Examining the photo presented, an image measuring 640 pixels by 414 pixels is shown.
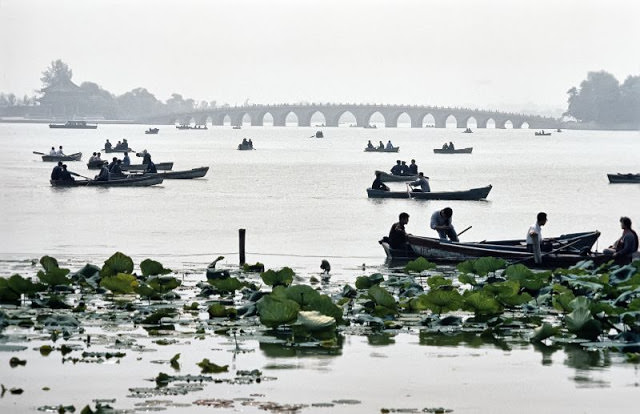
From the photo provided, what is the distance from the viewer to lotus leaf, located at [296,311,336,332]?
50.0 feet

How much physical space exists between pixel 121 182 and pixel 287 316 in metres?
41.5

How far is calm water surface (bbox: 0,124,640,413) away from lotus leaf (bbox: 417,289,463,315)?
0.90 m

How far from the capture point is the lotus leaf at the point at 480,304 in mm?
16391

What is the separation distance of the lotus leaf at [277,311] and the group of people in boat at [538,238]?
8073mm

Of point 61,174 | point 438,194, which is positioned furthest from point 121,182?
point 438,194

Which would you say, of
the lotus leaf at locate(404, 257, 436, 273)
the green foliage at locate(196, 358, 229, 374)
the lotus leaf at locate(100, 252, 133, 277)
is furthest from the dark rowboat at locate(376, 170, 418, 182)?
the green foliage at locate(196, 358, 229, 374)

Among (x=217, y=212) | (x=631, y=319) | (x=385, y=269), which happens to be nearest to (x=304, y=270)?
(x=385, y=269)

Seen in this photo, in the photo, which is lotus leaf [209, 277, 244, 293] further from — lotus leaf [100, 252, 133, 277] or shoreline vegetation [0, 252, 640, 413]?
lotus leaf [100, 252, 133, 277]

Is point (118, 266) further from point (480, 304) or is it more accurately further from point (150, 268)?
point (480, 304)

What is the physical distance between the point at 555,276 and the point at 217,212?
1035 inches

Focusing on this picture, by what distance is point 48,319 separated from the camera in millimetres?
15844

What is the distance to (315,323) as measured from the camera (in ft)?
50.2

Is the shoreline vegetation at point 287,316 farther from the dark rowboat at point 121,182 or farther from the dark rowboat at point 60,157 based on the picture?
the dark rowboat at point 60,157

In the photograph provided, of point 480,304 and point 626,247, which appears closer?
point 480,304
